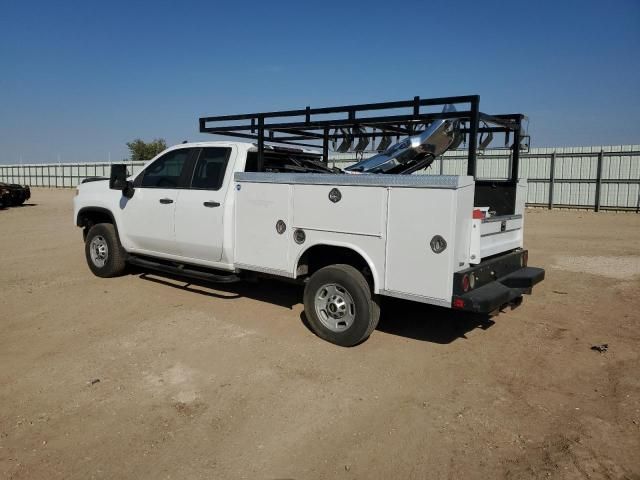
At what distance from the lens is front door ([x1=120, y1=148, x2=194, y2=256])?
661 centimetres

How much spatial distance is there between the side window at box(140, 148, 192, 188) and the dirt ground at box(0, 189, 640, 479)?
1.46 meters

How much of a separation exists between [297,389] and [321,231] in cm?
160

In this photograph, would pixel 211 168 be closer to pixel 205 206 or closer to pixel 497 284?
pixel 205 206

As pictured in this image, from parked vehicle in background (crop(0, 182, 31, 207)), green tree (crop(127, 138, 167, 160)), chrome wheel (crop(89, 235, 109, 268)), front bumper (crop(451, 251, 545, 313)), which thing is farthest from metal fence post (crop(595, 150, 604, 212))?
green tree (crop(127, 138, 167, 160))

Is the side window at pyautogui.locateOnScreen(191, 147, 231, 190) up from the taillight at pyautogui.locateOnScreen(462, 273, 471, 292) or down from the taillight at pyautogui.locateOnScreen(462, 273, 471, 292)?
up

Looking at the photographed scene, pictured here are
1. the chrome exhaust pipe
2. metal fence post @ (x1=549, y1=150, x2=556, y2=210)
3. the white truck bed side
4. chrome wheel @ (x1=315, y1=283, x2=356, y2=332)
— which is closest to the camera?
the white truck bed side

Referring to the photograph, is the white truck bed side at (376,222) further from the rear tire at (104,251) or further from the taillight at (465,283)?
the rear tire at (104,251)

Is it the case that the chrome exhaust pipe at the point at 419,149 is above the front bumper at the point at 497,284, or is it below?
above

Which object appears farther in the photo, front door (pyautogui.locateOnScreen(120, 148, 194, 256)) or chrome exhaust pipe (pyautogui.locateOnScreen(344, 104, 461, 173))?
front door (pyautogui.locateOnScreen(120, 148, 194, 256))

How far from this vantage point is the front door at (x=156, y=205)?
661cm

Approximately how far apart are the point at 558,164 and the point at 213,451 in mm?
24023

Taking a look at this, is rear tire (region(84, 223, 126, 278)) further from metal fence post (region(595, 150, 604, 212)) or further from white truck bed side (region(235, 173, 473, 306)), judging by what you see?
metal fence post (region(595, 150, 604, 212))

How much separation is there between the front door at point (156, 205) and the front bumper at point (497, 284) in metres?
3.77

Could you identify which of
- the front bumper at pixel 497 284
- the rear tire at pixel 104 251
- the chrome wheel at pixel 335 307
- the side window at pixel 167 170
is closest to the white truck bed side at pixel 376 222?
the front bumper at pixel 497 284
